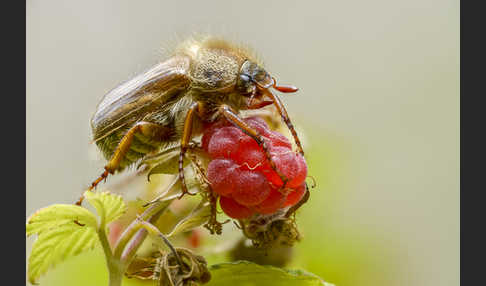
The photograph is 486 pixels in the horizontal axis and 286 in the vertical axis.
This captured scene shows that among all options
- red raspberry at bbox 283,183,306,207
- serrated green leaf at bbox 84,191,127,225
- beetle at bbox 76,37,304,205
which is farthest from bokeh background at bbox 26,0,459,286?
serrated green leaf at bbox 84,191,127,225

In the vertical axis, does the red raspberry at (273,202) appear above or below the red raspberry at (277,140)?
below

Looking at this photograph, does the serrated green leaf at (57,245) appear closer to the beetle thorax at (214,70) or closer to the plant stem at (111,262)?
the plant stem at (111,262)

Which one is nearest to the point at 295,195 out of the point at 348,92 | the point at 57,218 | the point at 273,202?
the point at 273,202

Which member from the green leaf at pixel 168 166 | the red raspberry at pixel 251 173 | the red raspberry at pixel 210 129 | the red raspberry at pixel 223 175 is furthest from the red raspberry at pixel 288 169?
the green leaf at pixel 168 166

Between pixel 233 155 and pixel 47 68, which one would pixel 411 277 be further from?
pixel 47 68

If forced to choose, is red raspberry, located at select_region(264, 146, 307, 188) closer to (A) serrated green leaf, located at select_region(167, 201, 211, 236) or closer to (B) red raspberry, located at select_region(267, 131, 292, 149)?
(B) red raspberry, located at select_region(267, 131, 292, 149)

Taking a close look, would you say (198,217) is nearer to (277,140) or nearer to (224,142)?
(224,142)
